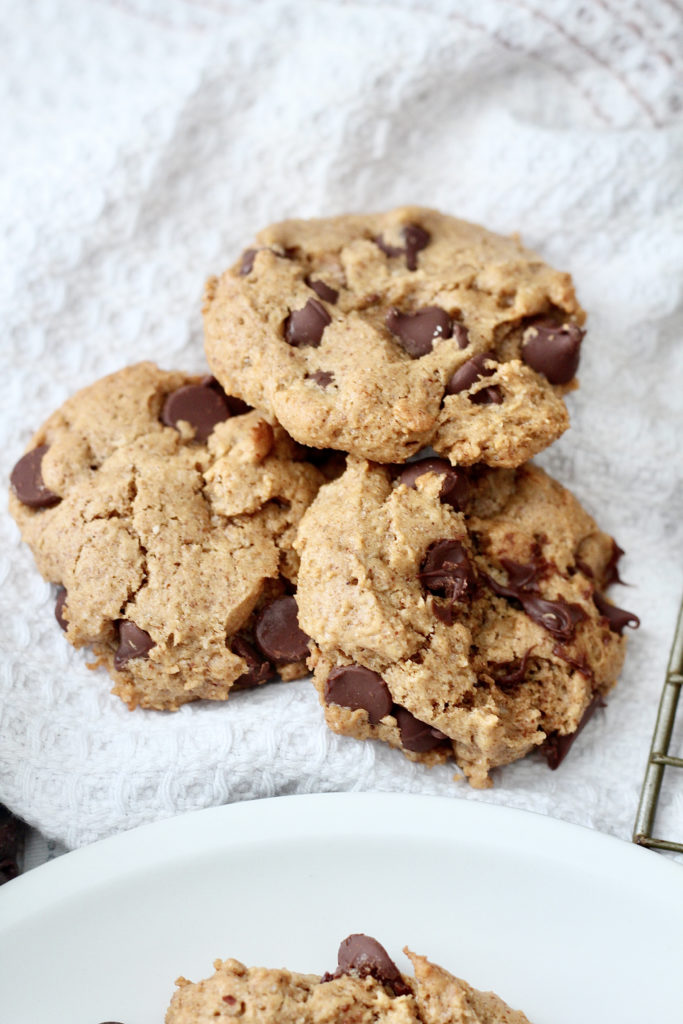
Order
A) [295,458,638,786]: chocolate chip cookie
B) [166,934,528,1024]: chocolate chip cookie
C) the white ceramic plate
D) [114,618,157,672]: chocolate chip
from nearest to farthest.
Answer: [166,934,528,1024]: chocolate chip cookie → the white ceramic plate → [295,458,638,786]: chocolate chip cookie → [114,618,157,672]: chocolate chip

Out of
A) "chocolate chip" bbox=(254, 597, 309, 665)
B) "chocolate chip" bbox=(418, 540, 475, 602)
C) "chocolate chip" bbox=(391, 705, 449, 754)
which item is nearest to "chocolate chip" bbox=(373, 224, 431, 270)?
"chocolate chip" bbox=(418, 540, 475, 602)

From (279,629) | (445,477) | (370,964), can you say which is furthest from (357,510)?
(370,964)

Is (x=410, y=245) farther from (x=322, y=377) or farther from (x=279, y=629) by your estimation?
(x=279, y=629)

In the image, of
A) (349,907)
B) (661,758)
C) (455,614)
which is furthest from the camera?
(661,758)

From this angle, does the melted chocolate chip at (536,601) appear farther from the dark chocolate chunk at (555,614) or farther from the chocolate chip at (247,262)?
the chocolate chip at (247,262)

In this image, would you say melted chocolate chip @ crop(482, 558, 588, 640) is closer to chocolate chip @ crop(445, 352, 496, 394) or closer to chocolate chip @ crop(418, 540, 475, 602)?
chocolate chip @ crop(418, 540, 475, 602)

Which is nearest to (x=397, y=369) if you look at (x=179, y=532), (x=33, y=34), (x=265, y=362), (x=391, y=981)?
(x=265, y=362)

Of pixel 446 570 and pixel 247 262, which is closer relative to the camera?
pixel 446 570
